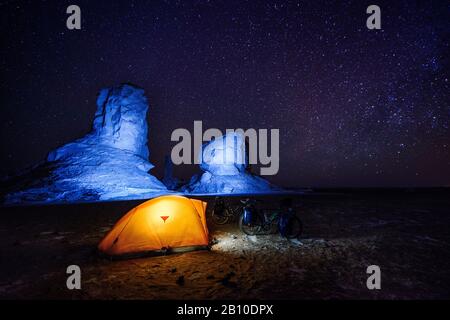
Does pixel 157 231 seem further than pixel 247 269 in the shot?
Yes

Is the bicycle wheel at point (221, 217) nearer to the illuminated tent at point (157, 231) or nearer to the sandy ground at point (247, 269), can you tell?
the sandy ground at point (247, 269)

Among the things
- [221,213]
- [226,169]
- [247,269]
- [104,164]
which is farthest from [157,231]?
[226,169]

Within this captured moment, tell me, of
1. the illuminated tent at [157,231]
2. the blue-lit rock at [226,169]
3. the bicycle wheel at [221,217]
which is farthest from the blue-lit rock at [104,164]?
the illuminated tent at [157,231]

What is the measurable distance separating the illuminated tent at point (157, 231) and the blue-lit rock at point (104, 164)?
35009 mm

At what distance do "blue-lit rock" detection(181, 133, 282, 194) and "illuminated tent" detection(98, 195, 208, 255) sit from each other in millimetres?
65850

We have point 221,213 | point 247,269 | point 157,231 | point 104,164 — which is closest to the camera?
point 247,269

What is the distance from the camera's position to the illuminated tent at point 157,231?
761 cm

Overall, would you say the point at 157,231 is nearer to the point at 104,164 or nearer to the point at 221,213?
the point at 221,213

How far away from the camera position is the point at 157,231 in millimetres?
7992

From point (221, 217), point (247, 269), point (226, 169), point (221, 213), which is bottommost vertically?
point (226, 169)

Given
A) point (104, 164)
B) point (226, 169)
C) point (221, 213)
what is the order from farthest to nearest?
point (226, 169) < point (104, 164) < point (221, 213)

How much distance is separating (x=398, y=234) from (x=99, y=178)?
51.8m

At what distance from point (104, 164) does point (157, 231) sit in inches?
2167

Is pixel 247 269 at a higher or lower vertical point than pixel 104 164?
higher
